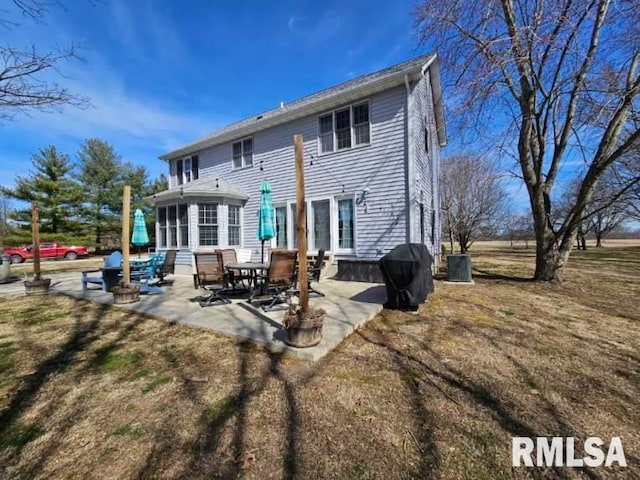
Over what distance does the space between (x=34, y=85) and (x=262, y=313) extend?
668 cm

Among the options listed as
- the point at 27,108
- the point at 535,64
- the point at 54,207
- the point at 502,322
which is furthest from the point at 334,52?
the point at 54,207

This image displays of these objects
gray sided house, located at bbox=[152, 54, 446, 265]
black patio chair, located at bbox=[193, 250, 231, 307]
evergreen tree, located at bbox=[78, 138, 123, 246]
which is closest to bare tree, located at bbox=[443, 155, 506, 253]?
gray sided house, located at bbox=[152, 54, 446, 265]

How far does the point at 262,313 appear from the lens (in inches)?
201

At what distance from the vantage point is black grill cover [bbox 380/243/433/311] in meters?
5.15

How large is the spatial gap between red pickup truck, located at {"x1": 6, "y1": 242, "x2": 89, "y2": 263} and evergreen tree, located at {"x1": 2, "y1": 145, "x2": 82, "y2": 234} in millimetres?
2924

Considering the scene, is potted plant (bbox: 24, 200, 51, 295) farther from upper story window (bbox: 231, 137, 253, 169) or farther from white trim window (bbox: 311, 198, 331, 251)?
white trim window (bbox: 311, 198, 331, 251)

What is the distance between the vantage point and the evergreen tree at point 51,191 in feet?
76.4

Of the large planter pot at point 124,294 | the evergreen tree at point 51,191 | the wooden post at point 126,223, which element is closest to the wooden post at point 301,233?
the wooden post at point 126,223

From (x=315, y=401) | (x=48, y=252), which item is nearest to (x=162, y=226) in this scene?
(x=315, y=401)

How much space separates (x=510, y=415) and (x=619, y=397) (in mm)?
1238

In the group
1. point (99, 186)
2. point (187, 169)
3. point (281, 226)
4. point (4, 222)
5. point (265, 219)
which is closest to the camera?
point (265, 219)

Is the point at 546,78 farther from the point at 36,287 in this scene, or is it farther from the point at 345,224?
the point at 36,287

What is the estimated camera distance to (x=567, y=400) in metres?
2.53

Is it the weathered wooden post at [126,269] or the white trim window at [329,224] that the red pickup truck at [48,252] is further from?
the weathered wooden post at [126,269]
